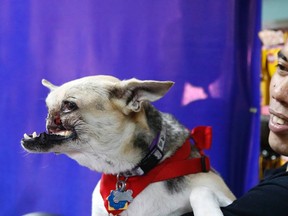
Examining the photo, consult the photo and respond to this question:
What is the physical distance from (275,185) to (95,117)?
500mm

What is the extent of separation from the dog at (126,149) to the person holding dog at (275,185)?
0.35 feet

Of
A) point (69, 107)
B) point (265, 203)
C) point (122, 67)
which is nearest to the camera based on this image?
point (265, 203)

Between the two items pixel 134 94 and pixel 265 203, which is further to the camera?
pixel 134 94

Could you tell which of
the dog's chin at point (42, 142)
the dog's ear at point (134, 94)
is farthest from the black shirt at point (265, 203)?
the dog's chin at point (42, 142)

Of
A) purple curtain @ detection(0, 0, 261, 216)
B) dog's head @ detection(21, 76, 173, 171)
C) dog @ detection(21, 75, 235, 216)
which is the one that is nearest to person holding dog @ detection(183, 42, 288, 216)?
dog @ detection(21, 75, 235, 216)

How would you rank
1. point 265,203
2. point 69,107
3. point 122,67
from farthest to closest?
point 122,67
point 69,107
point 265,203

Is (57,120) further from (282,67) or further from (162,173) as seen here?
(282,67)

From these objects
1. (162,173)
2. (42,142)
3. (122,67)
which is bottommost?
(162,173)

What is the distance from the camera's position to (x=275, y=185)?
3.34ft

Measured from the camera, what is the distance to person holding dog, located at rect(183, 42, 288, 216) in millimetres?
949

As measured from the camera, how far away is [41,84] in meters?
1.35

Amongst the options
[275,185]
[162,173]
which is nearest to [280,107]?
[275,185]

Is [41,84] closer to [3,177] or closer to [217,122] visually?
[3,177]

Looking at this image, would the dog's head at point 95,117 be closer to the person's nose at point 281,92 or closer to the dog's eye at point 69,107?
the dog's eye at point 69,107
